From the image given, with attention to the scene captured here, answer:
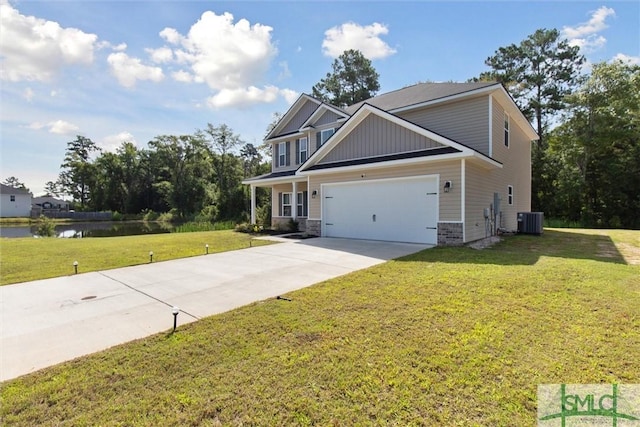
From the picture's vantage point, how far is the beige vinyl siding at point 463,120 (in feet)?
37.7

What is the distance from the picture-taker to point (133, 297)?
5059 mm

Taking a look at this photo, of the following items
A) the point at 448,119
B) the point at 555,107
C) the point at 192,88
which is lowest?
the point at 448,119

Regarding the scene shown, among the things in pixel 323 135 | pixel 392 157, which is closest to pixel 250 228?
pixel 323 135

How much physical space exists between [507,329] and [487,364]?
0.94m

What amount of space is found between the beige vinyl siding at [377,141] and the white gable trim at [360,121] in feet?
0.50

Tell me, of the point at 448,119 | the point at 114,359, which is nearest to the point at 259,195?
the point at 448,119

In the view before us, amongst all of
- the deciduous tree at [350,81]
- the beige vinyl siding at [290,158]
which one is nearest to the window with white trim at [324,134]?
the beige vinyl siding at [290,158]

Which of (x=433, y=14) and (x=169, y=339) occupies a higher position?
(x=433, y=14)

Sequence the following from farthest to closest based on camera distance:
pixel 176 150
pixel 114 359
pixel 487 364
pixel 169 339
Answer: pixel 176 150 < pixel 169 339 < pixel 114 359 < pixel 487 364

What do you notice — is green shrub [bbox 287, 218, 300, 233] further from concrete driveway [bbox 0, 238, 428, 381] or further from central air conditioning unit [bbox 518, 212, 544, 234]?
central air conditioning unit [bbox 518, 212, 544, 234]

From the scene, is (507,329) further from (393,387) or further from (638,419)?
(393,387)

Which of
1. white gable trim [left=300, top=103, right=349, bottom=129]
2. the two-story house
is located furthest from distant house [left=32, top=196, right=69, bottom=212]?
the two-story house

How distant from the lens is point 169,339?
3.47m

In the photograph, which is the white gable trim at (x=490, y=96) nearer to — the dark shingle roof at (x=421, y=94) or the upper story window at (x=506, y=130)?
the dark shingle roof at (x=421, y=94)
